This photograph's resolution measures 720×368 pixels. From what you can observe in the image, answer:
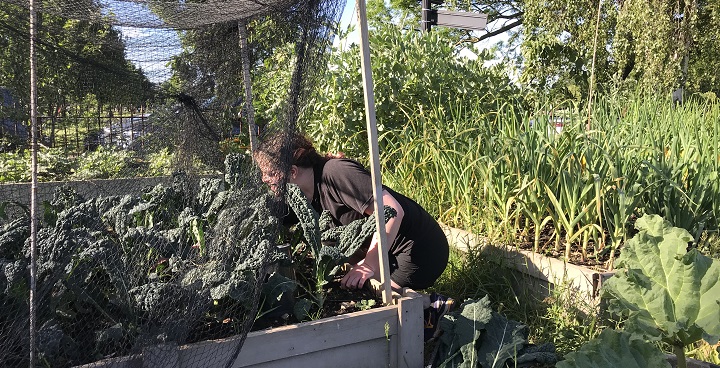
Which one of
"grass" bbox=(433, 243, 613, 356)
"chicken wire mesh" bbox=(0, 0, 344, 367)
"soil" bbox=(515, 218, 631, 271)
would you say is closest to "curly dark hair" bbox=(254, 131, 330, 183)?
"chicken wire mesh" bbox=(0, 0, 344, 367)

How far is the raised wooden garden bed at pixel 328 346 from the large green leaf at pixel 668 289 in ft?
2.67

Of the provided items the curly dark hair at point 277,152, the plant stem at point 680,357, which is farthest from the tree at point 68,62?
the plant stem at point 680,357

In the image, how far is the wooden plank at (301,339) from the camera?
211cm

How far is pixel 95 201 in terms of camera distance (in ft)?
9.09

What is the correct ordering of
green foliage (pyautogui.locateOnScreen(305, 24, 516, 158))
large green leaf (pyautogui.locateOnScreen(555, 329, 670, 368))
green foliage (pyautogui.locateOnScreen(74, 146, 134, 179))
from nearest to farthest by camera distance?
1. large green leaf (pyautogui.locateOnScreen(555, 329, 670, 368))
2. green foliage (pyautogui.locateOnScreen(74, 146, 134, 179))
3. green foliage (pyautogui.locateOnScreen(305, 24, 516, 158))

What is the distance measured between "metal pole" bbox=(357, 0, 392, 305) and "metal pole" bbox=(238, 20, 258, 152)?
2.06 feet

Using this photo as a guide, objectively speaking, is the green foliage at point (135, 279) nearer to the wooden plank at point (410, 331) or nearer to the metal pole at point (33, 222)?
the metal pole at point (33, 222)

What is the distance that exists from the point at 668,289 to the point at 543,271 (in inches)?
45.5

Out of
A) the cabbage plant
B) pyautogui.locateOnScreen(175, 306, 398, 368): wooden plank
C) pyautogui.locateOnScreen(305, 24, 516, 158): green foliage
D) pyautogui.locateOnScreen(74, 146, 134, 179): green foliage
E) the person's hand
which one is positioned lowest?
pyautogui.locateOnScreen(175, 306, 398, 368): wooden plank

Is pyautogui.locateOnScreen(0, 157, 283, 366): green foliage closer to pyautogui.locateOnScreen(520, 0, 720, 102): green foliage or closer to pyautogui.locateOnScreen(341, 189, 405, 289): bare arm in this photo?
pyautogui.locateOnScreen(341, 189, 405, 289): bare arm

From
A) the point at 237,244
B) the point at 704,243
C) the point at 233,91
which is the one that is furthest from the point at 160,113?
the point at 704,243

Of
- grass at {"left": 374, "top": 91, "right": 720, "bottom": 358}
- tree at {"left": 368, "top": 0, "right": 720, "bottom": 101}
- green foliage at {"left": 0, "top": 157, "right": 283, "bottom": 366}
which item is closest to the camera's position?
green foliage at {"left": 0, "top": 157, "right": 283, "bottom": 366}

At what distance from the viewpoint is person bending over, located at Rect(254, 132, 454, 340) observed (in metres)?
2.76

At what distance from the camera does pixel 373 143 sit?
2.35m
